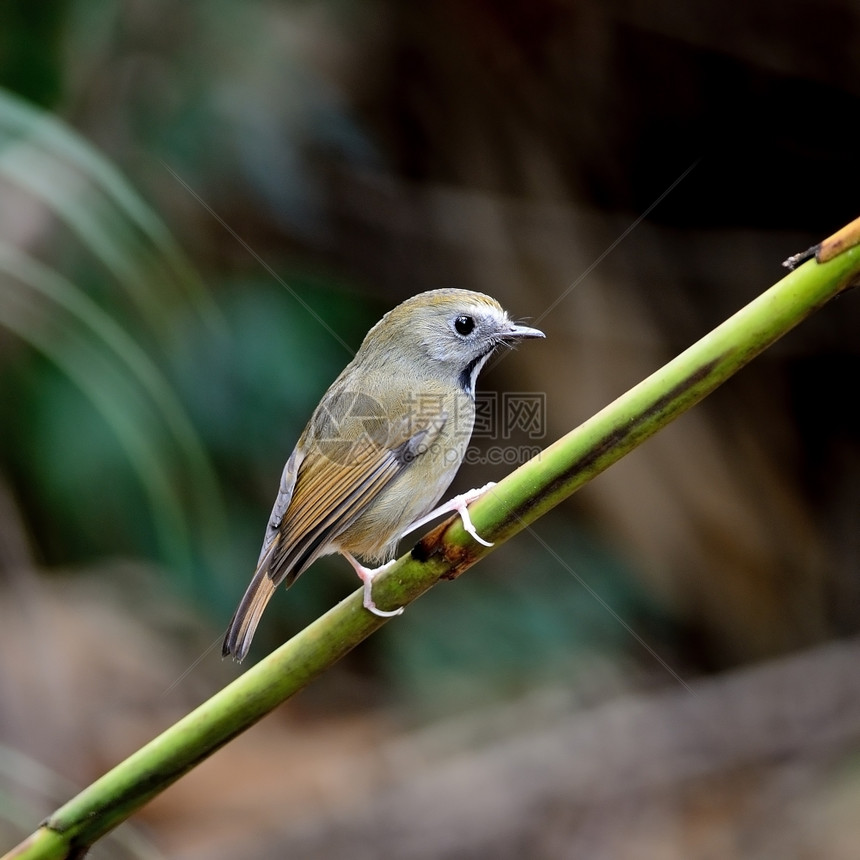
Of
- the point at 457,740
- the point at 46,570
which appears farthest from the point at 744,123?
the point at 46,570

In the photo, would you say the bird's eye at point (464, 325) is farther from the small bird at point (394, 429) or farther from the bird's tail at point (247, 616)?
the bird's tail at point (247, 616)

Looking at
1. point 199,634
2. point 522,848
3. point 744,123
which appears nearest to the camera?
point 522,848

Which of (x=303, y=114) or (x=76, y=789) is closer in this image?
(x=76, y=789)

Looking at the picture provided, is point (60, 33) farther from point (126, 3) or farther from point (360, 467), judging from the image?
point (360, 467)

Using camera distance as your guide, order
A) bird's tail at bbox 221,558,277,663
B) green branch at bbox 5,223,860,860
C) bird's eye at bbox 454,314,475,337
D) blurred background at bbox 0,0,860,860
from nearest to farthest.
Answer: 1. green branch at bbox 5,223,860,860
2. bird's tail at bbox 221,558,277,663
3. bird's eye at bbox 454,314,475,337
4. blurred background at bbox 0,0,860,860

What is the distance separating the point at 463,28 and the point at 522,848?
10.9 feet

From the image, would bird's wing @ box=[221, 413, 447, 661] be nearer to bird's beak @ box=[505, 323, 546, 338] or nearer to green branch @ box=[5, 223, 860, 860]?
bird's beak @ box=[505, 323, 546, 338]

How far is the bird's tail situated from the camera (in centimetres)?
189

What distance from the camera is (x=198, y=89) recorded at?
382 cm

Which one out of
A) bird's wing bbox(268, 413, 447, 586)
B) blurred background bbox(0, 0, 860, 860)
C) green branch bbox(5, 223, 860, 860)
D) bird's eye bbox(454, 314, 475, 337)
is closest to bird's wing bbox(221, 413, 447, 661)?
bird's wing bbox(268, 413, 447, 586)

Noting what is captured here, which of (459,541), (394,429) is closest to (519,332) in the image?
(394,429)

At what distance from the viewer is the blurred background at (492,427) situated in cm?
364

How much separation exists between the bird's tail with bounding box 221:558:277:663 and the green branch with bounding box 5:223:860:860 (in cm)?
43

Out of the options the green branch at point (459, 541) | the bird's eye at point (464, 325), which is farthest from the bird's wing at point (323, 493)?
the green branch at point (459, 541)
